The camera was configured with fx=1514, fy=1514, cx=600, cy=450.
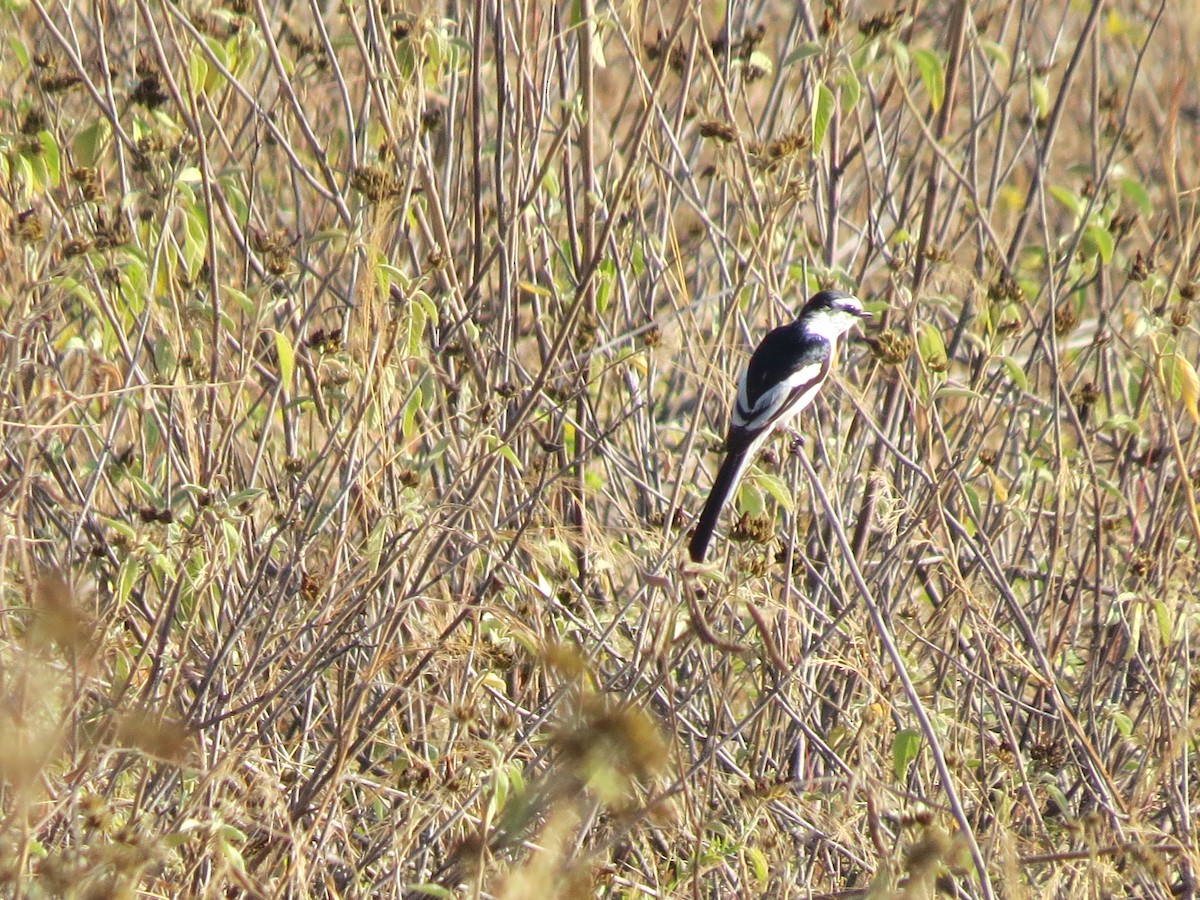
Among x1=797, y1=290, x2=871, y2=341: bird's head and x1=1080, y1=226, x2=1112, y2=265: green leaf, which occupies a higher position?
x1=1080, y1=226, x2=1112, y2=265: green leaf

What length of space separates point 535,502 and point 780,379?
33.6 inches

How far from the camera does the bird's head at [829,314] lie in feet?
14.6

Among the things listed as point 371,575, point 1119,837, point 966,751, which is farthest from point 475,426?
point 1119,837

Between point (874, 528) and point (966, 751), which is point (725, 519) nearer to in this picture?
point (874, 528)

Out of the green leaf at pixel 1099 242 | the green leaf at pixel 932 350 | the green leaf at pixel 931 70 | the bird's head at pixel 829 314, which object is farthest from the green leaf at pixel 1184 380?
the bird's head at pixel 829 314

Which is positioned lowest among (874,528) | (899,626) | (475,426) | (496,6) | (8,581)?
(899,626)

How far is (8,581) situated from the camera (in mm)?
4062

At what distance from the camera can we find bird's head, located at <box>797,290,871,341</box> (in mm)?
4441

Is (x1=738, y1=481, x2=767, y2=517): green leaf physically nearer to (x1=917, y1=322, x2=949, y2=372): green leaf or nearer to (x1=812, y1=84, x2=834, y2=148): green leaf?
(x1=917, y1=322, x2=949, y2=372): green leaf

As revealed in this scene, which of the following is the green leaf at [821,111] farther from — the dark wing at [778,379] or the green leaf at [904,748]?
the green leaf at [904,748]

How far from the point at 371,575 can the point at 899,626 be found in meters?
1.82

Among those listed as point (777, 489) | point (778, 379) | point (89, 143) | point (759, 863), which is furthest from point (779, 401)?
point (89, 143)

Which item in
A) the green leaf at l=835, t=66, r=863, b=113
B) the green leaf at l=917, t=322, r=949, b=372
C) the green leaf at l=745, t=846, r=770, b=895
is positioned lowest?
the green leaf at l=745, t=846, r=770, b=895

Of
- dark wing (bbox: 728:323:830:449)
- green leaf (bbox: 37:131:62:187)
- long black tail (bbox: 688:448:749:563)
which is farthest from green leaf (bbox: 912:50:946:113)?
green leaf (bbox: 37:131:62:187)
